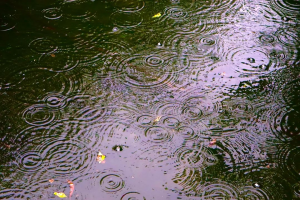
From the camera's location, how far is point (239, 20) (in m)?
4.77

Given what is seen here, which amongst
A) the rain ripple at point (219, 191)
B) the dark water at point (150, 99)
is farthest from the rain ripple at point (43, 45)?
the rain ripple at point (219, 191)

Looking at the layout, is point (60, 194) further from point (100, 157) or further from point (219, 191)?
point (219, 191)

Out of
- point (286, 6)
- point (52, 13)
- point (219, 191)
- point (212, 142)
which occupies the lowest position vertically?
point (219, 191)

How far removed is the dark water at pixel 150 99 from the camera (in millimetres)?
3156

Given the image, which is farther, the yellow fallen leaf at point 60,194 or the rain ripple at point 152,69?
the rain ripple at point 152,69

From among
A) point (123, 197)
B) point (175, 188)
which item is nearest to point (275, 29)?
point (175, 188)

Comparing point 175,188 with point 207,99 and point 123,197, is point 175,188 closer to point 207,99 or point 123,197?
point 123,197

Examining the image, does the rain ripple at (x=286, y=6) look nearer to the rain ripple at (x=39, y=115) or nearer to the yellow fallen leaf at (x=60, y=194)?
the rain ripple at (x=39, y=115)

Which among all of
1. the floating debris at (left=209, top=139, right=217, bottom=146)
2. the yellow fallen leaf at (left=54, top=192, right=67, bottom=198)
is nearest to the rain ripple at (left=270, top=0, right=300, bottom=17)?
the floating debris at (left=209, top=139, right=217, bottom=146)

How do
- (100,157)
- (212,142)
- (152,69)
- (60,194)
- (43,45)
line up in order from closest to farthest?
(60,194) < (100,157) < (212,142) < (152,69) < (43,45)

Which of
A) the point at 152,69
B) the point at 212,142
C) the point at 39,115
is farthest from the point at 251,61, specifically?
the point at 39,115

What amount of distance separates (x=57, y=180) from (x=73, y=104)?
0.87 metres

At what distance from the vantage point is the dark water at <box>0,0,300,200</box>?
316 centimetres

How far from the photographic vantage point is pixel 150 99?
3801mm
